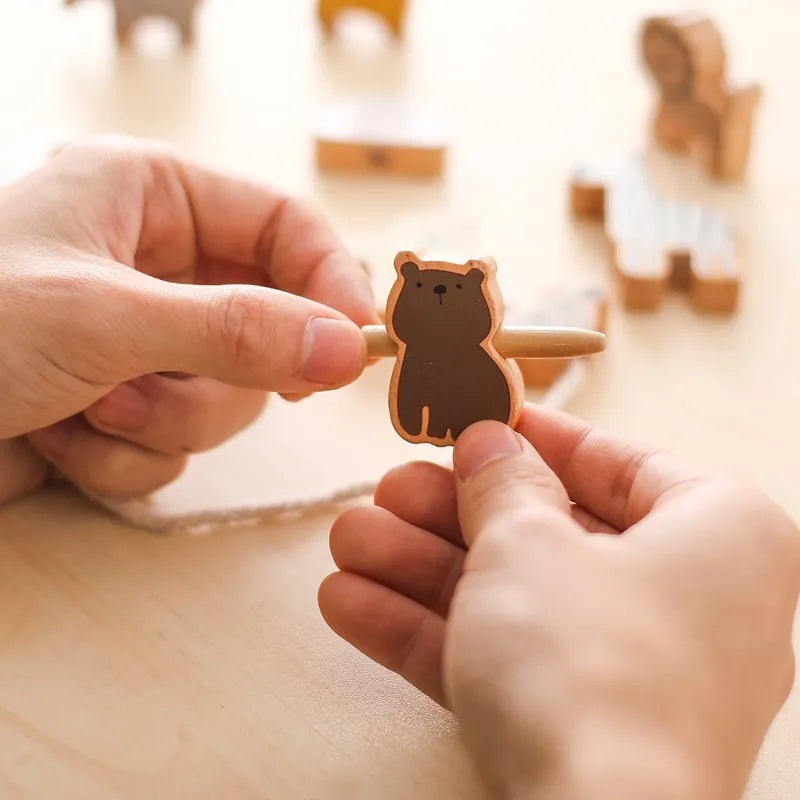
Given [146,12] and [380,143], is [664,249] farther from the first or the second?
[146,12]

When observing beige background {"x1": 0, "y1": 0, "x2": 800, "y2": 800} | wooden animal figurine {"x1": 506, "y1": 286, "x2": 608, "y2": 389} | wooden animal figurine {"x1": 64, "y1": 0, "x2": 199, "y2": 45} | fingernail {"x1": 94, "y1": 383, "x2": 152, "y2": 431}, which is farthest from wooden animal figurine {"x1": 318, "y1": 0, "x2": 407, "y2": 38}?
fingernail {"x1": 94, "y1": 383, "x2": 152, "y2": 431}

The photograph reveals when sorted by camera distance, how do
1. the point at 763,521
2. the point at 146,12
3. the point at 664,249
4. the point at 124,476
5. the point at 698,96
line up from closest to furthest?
the point at 763,521 → the point at 124,476 → the point at 664,249 → the point at 698,96 → the point at 146,12

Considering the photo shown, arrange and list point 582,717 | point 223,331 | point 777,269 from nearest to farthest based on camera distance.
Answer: point 582,717, point 223,331, point 777,269

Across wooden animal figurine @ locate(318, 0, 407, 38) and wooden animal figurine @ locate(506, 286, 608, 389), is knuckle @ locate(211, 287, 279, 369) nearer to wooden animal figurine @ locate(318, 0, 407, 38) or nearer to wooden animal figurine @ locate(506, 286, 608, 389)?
wooden animal figurine @ locate(506, 286, 608, 389)

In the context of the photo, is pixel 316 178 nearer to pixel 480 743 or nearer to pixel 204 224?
pixel 204 224

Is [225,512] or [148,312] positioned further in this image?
[225,512]

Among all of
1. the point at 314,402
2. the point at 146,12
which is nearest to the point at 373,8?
the point at 146,12

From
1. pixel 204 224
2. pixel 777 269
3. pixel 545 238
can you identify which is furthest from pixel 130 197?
pixel 777 269

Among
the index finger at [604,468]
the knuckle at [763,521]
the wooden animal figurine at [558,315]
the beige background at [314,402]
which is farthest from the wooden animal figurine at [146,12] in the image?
the knuckle at [763,521]
